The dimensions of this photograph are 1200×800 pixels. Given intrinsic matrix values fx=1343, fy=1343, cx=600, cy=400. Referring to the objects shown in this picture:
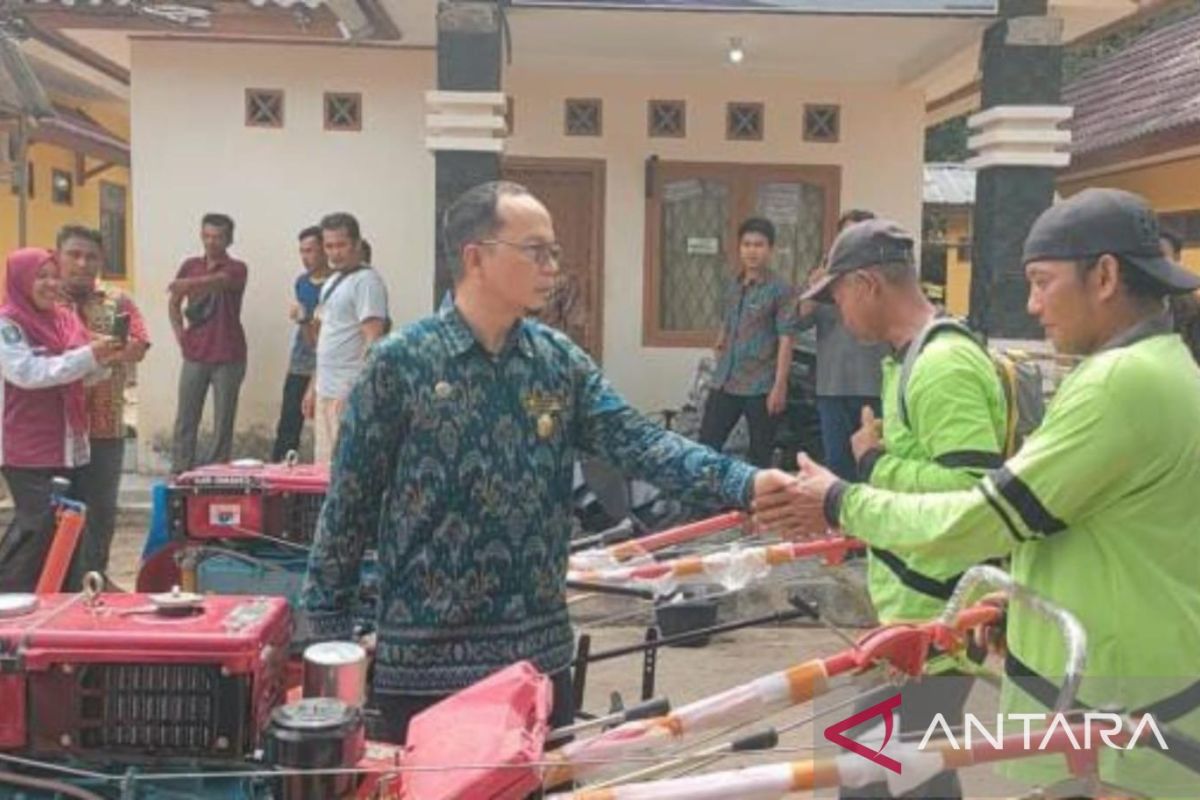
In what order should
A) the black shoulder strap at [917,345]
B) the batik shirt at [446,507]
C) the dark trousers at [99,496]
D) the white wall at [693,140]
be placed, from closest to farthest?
the batik shirt at [446,507] < the black shoulder strap at [917,345] < the dark trousers at [99,496] < the white wall at [693,140]

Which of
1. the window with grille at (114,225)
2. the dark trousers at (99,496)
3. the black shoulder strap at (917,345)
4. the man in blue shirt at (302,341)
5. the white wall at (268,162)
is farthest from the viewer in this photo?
the window with grille at (114,225)

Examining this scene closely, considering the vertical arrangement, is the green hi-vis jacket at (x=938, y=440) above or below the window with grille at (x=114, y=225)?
below

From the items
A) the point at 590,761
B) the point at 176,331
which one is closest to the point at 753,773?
the point at 590,761

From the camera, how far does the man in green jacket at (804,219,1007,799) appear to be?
2773 millimetres

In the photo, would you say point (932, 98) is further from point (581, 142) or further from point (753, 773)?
point (753, 773)

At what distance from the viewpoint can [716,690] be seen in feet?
18.5

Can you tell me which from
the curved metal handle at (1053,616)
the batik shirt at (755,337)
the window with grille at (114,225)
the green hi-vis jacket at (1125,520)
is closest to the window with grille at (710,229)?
the batik shirt at (755,337)

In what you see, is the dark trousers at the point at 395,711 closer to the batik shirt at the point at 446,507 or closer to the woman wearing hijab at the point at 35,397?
the batik shirt at the point at 446,507

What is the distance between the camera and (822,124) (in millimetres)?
10062

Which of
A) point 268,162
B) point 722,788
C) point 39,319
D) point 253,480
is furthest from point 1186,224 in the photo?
point 722,788

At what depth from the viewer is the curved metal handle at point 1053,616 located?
195 centimetres

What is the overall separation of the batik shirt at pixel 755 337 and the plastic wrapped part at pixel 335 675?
214 inches

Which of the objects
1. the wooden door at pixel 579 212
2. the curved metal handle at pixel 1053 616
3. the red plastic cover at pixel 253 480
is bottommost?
the red plastic cover at pixel 253 480

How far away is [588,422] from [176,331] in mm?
6638
